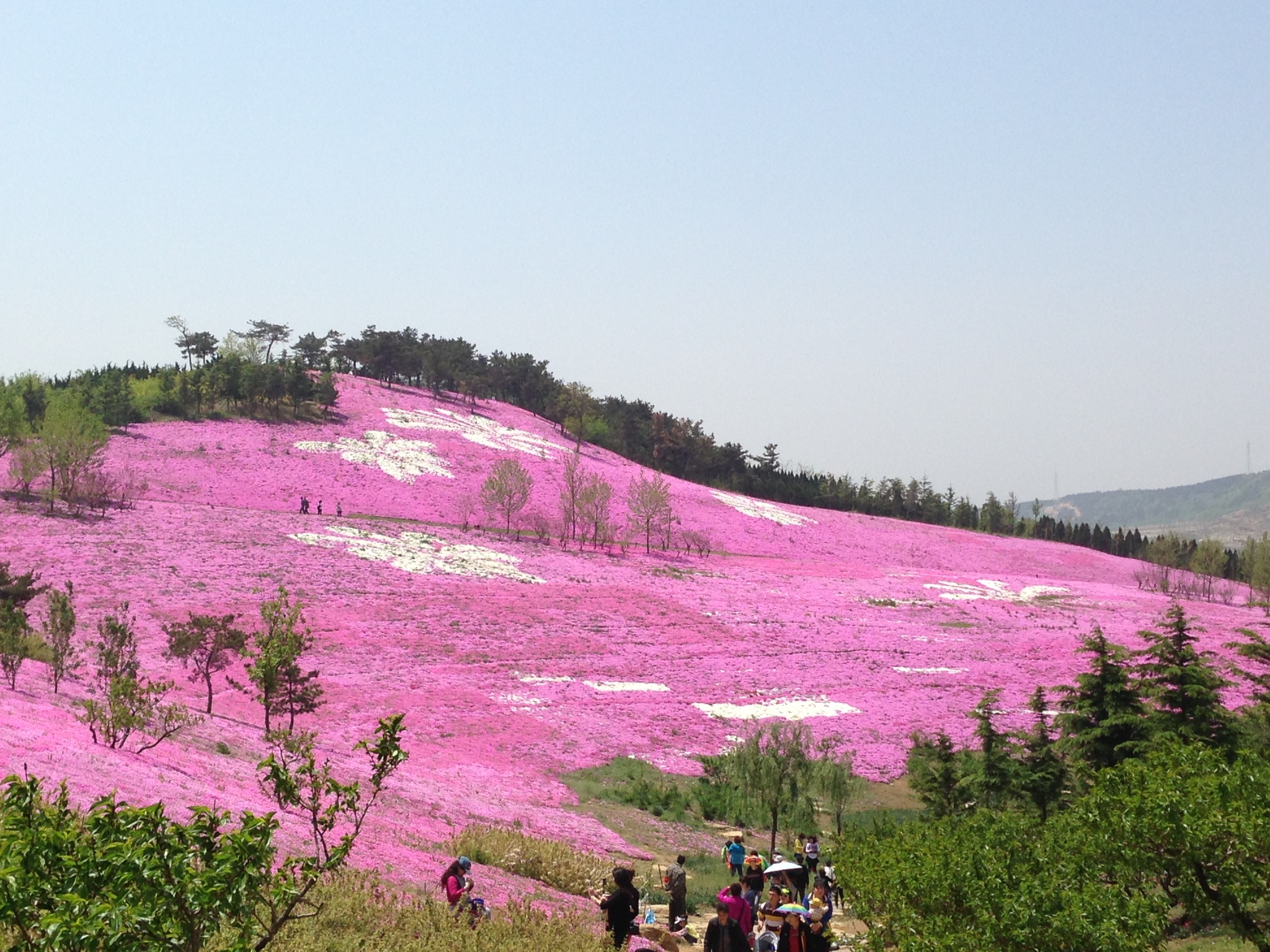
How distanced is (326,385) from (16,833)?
327 ft

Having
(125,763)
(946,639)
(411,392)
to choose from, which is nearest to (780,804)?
(125,763)

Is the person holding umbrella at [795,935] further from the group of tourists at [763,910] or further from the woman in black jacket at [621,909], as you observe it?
the woman in black jacket at [621,909]

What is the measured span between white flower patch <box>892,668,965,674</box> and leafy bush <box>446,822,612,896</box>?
30.6 m

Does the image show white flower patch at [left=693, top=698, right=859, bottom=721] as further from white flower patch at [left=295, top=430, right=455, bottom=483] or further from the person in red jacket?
white flower patch at [left=295, top=430, right=455, bottom=483]

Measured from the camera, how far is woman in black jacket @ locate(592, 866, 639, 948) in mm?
12555

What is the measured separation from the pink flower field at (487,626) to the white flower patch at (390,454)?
407 millimetres

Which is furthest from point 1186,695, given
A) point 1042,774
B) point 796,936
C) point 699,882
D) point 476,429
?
point 476,429

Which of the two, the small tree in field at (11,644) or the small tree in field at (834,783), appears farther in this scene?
the small tree in field at (834,783)

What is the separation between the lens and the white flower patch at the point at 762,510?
333 ft

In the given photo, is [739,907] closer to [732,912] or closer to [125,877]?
[732,912]

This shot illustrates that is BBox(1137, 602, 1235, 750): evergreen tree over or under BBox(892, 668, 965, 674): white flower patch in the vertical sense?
over

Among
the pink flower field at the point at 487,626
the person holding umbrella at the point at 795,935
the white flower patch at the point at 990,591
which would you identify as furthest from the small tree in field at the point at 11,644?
the white flower patch at the point at 990,591

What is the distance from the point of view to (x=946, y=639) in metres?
54.8

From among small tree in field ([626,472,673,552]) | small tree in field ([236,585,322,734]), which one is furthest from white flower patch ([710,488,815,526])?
small tree in field ([236,585,322,734])
